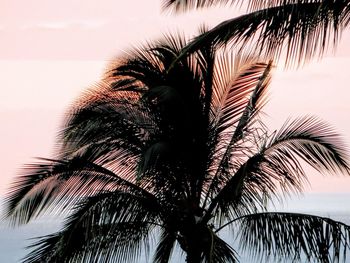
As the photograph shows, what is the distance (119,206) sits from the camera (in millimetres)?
18312

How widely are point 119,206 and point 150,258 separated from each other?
297 centimetres

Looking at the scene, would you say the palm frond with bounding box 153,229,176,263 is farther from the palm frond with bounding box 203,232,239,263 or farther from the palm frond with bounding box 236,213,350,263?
the palm frond with bounding box 236,213,350,263

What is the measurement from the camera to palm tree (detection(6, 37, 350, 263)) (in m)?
18.0

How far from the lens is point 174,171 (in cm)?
1959

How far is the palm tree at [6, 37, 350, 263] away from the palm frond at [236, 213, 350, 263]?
22 mm

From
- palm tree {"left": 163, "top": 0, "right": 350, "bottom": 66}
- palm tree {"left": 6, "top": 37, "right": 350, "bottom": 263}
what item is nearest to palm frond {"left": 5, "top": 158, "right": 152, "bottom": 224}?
palm tree {"left": 6, "top": 37, "right": 350, "bottom": 263}

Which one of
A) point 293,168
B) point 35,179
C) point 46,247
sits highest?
point 293,168

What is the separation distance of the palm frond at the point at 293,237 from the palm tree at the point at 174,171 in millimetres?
22

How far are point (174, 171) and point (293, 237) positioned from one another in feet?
9.55

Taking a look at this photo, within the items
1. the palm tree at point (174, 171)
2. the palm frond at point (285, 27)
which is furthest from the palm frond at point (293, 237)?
the palm frond at point (285, 27)

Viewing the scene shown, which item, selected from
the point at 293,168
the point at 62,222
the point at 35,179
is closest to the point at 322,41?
the point at 293,168

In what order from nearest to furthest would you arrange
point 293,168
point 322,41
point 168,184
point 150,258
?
point 322,41
point 293,168
point 168,184
point 150,258

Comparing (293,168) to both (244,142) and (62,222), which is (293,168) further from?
(62,222)

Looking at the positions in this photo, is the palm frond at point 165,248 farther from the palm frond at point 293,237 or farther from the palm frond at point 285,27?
the palm frond at point 285,27
